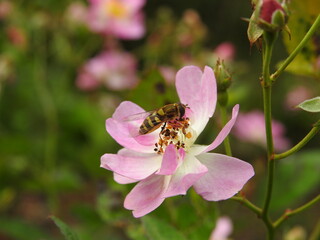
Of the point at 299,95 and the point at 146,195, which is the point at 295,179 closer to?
the point at 146,195

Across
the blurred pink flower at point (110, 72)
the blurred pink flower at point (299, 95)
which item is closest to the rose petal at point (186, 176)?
the blurred pink flower at point (110, 72)

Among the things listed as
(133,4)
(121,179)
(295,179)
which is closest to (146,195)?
(121,179)

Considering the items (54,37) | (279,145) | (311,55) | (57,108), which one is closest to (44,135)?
(57,108)

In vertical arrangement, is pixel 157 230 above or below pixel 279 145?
above

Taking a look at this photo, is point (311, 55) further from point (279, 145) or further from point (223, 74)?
point (279, 145)

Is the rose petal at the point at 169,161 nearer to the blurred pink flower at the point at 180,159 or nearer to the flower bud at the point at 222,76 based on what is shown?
the blurred pink flower at the point at 180,159
